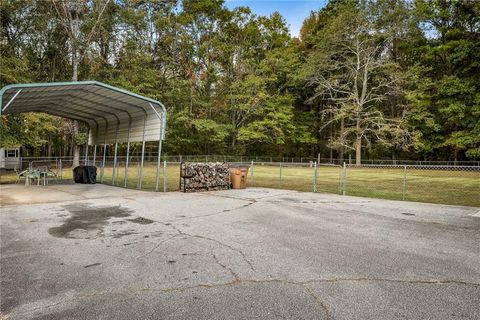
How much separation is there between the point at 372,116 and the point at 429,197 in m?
24.1

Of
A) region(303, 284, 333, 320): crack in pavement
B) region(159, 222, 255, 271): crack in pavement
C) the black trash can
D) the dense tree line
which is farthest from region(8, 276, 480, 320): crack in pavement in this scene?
the dense tree line

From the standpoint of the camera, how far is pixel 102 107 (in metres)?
13.6

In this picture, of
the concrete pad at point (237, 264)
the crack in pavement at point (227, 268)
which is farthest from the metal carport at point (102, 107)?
the crack in pavement at point (227, 268)

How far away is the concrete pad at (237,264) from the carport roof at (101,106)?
4100mm

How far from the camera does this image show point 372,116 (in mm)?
33750

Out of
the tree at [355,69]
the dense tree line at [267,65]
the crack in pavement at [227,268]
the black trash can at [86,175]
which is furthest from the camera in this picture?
the tree at [355,69]

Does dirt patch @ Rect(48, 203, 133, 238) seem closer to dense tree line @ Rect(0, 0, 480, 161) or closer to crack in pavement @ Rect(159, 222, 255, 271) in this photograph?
crack in pavement @ Rect(159, 222, 255, 271)

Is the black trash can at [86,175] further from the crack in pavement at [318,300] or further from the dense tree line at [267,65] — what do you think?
the crack in pavement at [318,300]

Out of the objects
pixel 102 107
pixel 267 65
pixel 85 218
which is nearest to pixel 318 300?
pixel 85 218

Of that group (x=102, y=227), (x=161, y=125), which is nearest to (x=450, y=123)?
(x=161, y=125)

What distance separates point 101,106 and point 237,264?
11396 millimetres

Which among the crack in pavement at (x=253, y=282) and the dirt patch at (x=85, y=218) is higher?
the crack in pavement at (x=253, y=282)

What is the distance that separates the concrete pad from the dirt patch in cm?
2

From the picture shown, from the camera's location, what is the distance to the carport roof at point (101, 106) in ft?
33.4
